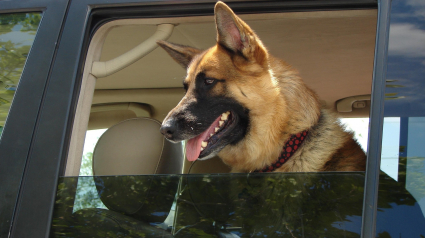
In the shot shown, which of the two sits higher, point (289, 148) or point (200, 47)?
point (200, 47)

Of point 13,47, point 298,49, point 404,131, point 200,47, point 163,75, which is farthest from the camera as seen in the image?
point 163,75

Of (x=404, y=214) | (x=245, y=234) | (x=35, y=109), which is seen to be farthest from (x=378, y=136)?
(x=35, y=109)

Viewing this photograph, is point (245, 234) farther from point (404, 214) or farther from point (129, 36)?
point (129, 36)

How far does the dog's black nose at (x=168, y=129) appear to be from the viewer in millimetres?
1960

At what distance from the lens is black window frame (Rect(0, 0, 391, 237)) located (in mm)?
1245

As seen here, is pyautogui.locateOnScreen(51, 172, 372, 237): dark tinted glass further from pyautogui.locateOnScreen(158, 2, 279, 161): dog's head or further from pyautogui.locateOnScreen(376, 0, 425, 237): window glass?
pyautogui.locateOnScreen(158, 2, 279, 161): dog's head

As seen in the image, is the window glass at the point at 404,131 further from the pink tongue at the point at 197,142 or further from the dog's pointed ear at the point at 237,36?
the pink tongue at the point at 197,142

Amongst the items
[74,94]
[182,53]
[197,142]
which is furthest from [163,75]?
[74,94]

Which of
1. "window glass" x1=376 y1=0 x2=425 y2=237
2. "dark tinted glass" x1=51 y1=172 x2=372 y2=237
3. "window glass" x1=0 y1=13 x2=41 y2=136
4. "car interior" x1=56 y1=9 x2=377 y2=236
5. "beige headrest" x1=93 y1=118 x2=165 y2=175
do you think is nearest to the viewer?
"window glass" x1=376 y1=0 x2=425 y2=237

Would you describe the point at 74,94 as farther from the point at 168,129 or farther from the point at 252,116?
the point at 252,116

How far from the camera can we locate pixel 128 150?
1.97 meters

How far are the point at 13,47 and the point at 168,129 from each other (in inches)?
30.1

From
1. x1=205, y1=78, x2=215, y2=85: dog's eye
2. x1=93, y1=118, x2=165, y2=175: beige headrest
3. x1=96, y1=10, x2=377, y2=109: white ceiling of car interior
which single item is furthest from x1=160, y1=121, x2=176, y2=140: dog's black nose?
x1=96, y1=10, x2=377, y2=109: white ceiling of car interior

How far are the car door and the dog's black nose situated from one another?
→ 0.62 metres
